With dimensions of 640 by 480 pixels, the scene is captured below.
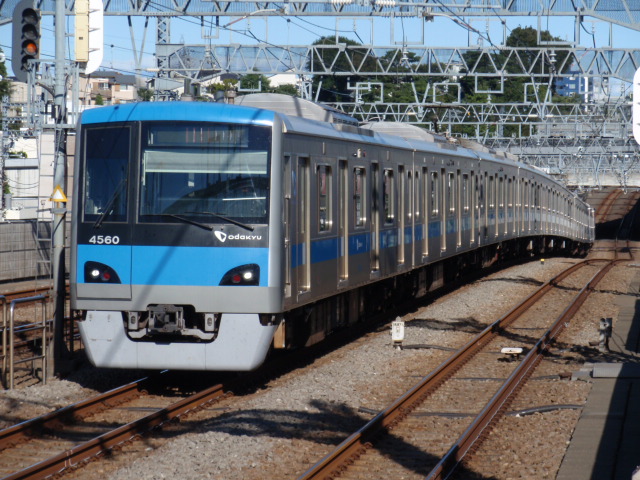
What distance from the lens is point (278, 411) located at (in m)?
9.38

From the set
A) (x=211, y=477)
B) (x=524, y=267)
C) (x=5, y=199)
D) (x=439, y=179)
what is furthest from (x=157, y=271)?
(x=5, y=199)

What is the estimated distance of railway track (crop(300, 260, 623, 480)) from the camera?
761cm

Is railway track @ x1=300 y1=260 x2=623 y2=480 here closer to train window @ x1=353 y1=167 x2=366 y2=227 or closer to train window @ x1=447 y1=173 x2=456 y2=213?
train window @ x1=353 y1=167 x2=366 y2=227

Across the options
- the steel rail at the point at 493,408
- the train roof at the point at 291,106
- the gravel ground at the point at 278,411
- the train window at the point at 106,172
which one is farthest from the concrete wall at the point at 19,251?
the train window at the point at 106,172

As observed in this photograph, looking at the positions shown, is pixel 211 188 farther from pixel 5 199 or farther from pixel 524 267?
pixel 5 199

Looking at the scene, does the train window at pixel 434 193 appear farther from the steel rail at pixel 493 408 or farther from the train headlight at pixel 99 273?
the train headlight at pixel 99 273

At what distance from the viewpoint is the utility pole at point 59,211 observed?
11.8 metres

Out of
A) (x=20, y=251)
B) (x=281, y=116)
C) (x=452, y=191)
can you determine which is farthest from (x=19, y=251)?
(x=281, y=116)

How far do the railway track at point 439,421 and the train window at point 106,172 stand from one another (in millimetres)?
3251

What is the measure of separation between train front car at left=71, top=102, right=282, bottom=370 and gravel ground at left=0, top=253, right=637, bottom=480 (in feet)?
2.27

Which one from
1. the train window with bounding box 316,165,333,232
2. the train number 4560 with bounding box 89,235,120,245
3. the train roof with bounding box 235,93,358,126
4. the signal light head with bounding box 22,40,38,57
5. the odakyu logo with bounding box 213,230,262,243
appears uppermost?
the signal light head with bounding box 22,40,38,57

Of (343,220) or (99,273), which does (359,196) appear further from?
(99,273)

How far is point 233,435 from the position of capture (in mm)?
8430

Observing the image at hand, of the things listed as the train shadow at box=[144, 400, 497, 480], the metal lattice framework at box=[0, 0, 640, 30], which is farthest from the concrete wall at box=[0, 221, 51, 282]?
the train shadow at box=[144, 400, 497, 480]
